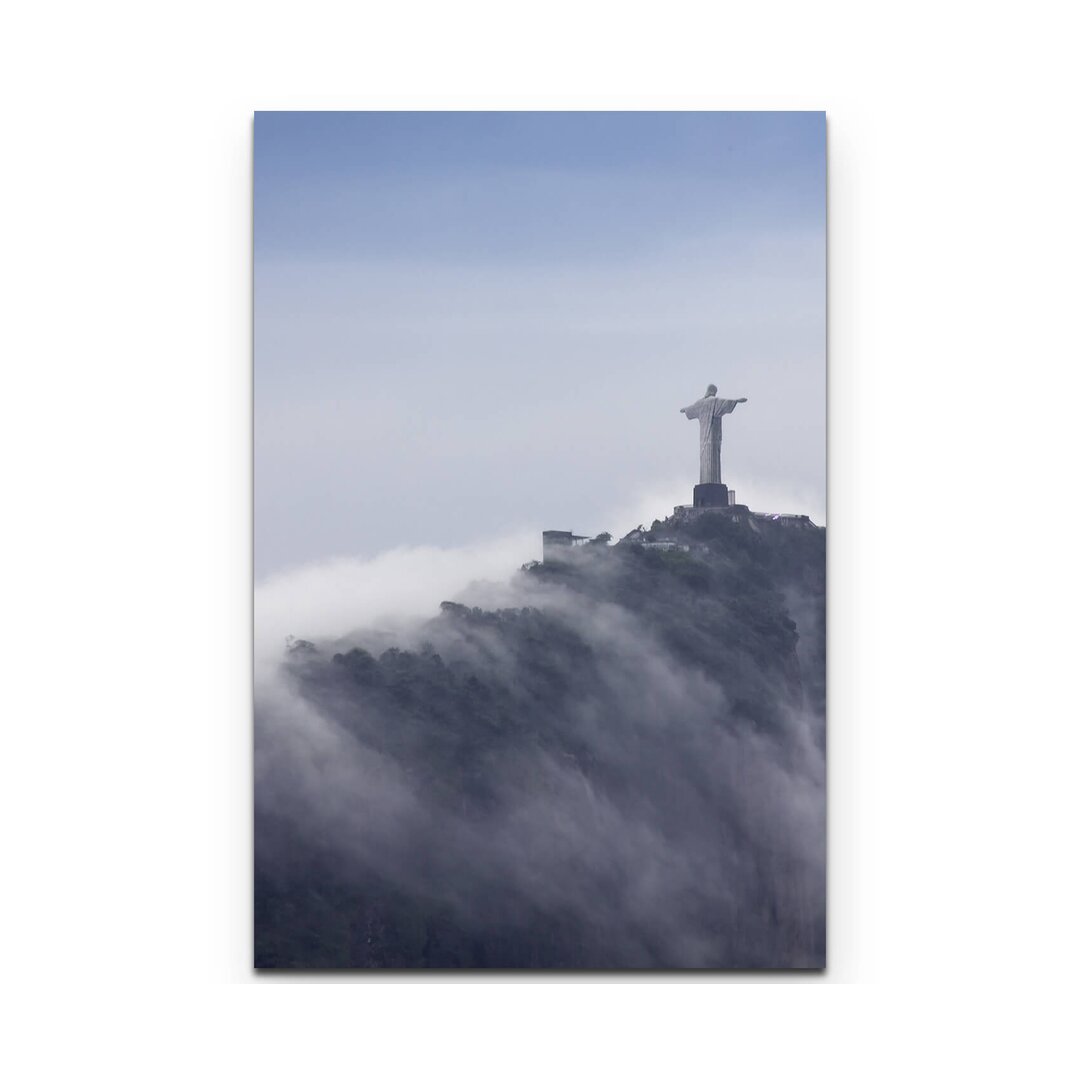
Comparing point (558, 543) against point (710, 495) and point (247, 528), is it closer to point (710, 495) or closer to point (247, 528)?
point (710, 495)

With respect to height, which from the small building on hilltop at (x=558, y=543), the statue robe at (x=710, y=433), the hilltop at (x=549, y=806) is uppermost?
the statue robe at (x=710, y=433)

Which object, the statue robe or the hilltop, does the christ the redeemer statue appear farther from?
the hilltop

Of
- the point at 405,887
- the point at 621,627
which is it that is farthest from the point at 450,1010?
the point at 621,627

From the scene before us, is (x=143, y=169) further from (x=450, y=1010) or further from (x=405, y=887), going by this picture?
(x=450, y=1010)

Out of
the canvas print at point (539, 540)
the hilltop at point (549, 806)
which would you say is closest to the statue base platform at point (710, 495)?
the canvas print at point (539, 540)

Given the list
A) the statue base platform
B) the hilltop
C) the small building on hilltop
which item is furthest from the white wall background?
the small building on hilltop

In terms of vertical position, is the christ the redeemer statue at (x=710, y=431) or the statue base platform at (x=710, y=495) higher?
the christ the redeemer statue at (x=710, y=431)

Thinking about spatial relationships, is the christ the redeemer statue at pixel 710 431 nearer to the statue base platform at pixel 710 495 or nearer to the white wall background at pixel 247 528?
the statue base platform at pixel 710 495
